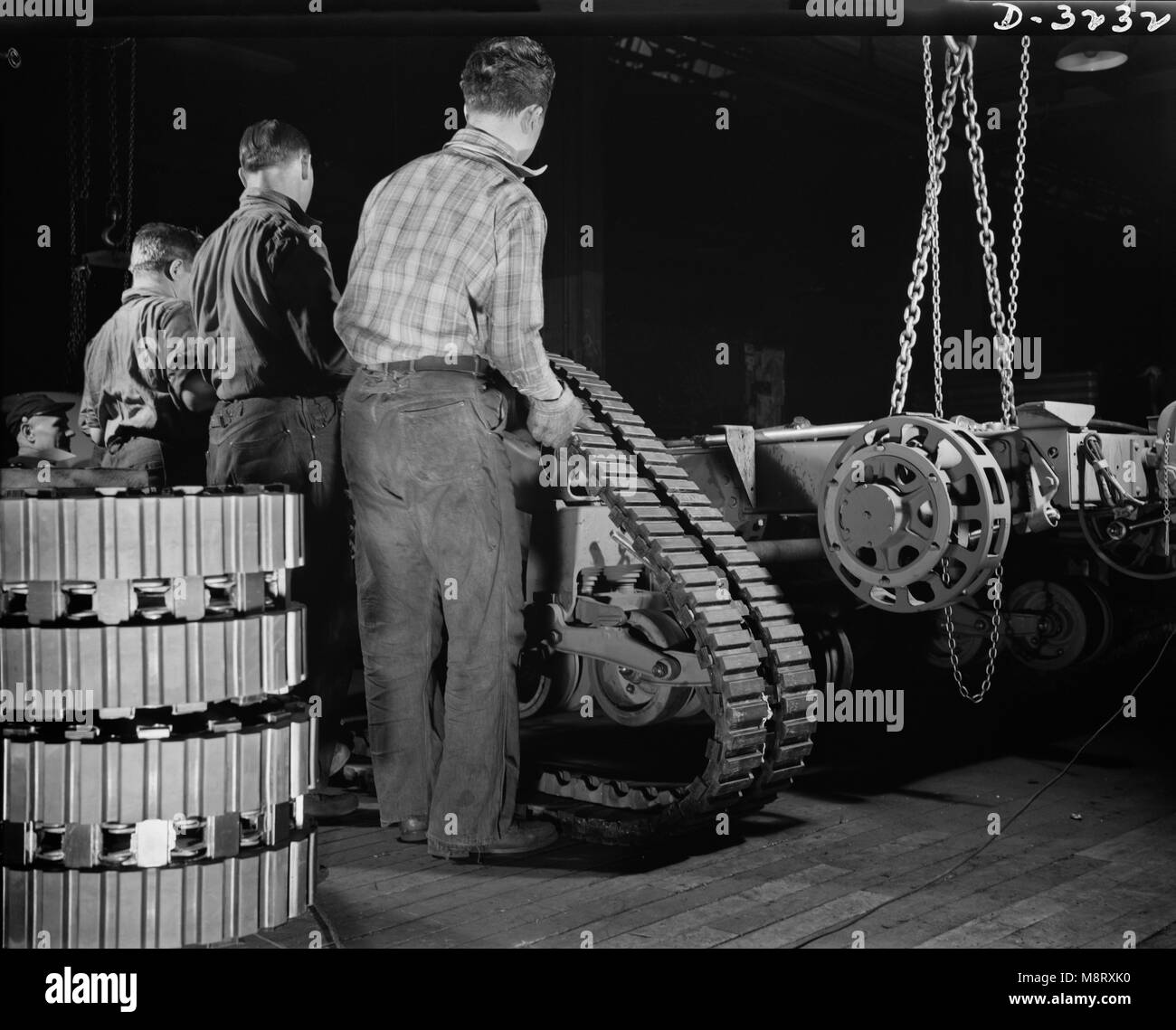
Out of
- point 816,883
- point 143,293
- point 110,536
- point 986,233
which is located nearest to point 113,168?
point 143,293

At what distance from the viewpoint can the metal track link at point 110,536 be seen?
2516 millimetres

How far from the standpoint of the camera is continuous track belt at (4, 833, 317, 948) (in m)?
2.57

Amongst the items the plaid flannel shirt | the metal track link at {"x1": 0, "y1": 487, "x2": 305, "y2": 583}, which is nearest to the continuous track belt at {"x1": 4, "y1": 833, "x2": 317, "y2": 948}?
the metal track link at {"x1": 0, "y1": 487, "x2": 305, "y2": 583}

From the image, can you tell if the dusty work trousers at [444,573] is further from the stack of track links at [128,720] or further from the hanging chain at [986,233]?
the hanging chain at [986,233]

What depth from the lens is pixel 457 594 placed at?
371 centimetres

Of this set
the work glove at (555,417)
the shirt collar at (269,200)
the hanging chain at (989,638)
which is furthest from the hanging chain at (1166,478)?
the shirt collar at (269,200)

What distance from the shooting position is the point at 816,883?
11.4 ft

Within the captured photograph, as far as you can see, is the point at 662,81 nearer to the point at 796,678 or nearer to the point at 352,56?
the point at 352,56

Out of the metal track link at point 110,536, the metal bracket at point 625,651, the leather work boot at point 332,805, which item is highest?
the metal track link at point 110,536

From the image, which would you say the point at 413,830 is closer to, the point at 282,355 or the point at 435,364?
the point at 435,364

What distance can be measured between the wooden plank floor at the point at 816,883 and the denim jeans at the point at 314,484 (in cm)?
68

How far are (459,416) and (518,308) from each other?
36 centimetres

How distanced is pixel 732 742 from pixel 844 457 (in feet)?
3.73

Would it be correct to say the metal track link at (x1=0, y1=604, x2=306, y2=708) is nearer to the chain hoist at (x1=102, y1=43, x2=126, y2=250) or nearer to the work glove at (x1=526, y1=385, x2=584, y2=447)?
the work glove at (x1=526, y1=385, x2=584, y2=447)
